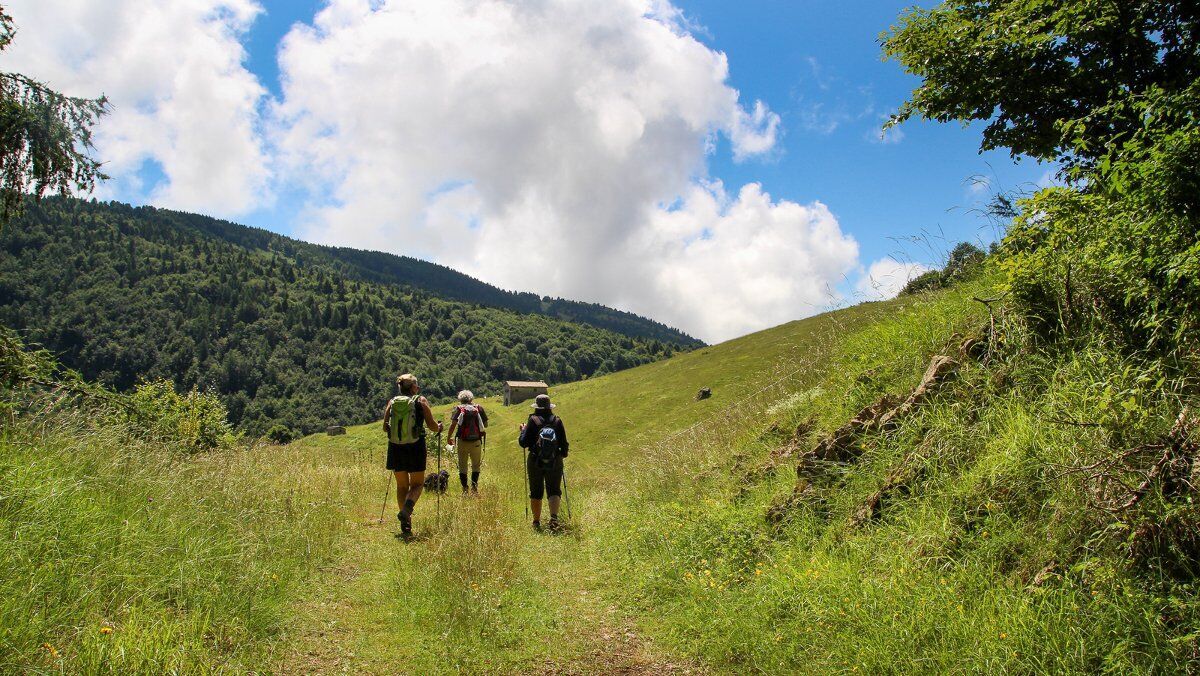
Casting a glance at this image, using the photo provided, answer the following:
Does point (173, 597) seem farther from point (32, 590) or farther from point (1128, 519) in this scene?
point (1128, 519)

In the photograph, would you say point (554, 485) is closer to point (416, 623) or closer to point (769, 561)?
point (416, 623)

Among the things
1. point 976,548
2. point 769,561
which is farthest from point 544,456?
point 976,548

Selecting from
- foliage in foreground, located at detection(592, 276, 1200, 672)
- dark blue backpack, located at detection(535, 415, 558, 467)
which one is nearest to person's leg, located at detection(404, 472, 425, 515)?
dark blue backpack, located at detection(535, 415, 558, 467)

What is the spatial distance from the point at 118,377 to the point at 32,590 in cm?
19336

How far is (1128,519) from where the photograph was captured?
3771mm

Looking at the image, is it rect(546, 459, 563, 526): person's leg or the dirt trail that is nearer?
the dirt trail

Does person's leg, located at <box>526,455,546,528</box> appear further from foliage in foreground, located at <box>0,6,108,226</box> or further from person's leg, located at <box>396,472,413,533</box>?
foliage in foreground, located at <box>0,6,108,226</box>

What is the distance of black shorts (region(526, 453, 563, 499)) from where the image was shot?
10352 mm

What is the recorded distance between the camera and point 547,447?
33.6ft

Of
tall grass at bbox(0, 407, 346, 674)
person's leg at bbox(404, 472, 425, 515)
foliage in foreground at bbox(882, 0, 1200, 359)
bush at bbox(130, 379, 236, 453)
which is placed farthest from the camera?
person's leg at bbox(404, 472, 425, 515)

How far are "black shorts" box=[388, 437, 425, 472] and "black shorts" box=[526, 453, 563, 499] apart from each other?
191 cm

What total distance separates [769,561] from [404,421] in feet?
20.5

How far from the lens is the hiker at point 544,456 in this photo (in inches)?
404

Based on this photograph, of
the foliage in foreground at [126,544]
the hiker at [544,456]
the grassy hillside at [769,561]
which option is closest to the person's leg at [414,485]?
the grassy hillside at [769,561]
